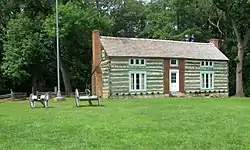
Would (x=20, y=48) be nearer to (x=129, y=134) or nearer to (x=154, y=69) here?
(x=154, y=69)

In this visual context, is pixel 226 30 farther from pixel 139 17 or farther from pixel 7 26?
pixel 7 26

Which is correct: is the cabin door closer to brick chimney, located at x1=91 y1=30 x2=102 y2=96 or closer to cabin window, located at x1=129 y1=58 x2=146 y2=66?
cabin window, located at x1=129 y1=58 x2=146 y2=66

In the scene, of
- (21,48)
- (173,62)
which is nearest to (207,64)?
(173,62)

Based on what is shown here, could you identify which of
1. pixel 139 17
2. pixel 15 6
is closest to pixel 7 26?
pixel 15 6

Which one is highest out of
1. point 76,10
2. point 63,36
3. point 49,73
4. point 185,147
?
point 76,10

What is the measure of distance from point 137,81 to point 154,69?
6.70ft

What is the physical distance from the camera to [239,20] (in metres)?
40.6

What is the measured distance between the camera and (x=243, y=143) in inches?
358

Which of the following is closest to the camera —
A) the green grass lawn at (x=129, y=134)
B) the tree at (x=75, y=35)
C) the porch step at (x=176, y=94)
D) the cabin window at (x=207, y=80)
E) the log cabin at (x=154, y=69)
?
the green grass lawn at (x=129, y=134)

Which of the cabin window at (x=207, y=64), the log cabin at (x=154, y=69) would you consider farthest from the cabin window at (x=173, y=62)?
the cabin window at (x=207, y=64)

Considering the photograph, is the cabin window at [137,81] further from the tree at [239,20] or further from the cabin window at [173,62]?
the tree at [239,20]

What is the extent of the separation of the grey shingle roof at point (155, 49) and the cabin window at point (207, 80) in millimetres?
Result: 1555

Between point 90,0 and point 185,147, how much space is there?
38810 millimetres

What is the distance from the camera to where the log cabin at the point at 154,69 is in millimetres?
32938
